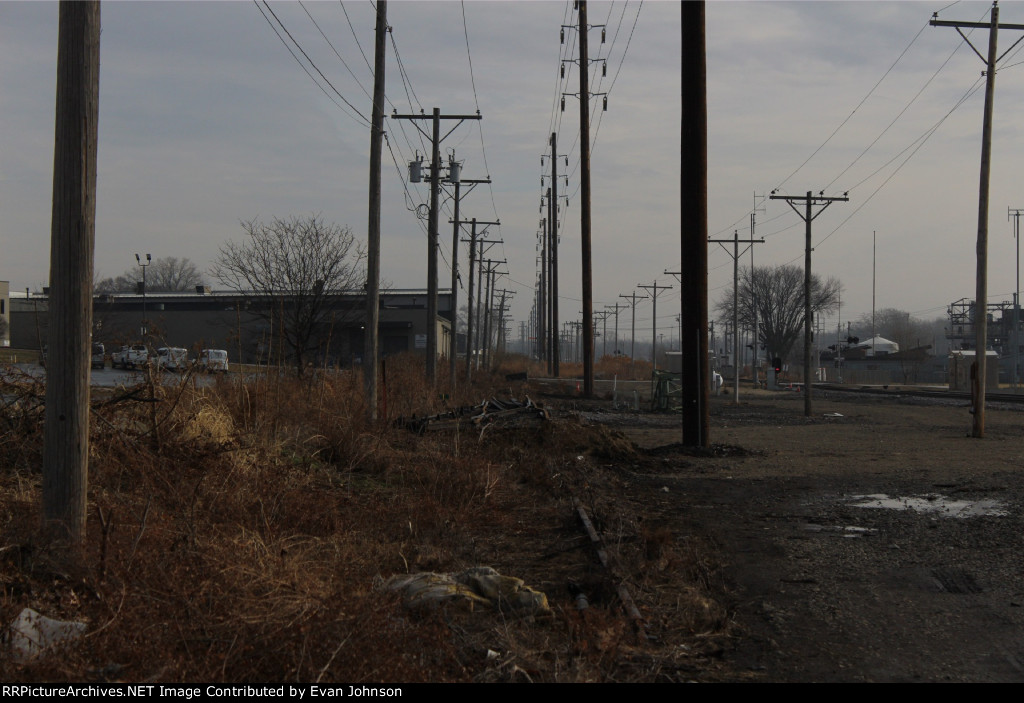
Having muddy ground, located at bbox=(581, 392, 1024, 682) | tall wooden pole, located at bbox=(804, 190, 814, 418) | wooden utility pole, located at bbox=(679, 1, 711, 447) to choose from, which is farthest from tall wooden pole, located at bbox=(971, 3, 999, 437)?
tall wooden pole, located at bbox=(804, 190, 814, 418)

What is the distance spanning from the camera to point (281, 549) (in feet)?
20.4

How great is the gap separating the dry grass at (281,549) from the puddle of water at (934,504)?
11.4 ft

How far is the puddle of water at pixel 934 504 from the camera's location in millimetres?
10609

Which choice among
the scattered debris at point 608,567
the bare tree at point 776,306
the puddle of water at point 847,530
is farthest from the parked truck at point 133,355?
the bare tree at point 776,306

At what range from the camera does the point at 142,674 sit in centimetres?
451

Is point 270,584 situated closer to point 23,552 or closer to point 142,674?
point 142,674

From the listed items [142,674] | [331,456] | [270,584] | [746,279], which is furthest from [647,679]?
[746,279]

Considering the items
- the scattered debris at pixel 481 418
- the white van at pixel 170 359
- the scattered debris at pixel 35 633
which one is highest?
the white van at pixel 170 359

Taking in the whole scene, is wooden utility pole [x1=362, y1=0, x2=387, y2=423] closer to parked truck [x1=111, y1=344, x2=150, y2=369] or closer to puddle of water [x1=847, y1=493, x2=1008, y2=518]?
parked truck [x1=111, y1=344, x2=150, y2=369]

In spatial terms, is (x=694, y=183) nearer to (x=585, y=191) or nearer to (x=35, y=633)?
(x=35, y=633)

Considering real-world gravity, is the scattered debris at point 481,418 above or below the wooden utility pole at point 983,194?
below

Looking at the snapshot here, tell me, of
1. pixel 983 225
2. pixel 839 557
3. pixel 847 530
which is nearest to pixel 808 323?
pixel 983 225

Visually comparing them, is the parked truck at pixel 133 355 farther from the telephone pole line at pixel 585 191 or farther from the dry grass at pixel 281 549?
the telephone pole line at pixel 585 191

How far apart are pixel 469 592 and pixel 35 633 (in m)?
2.68
